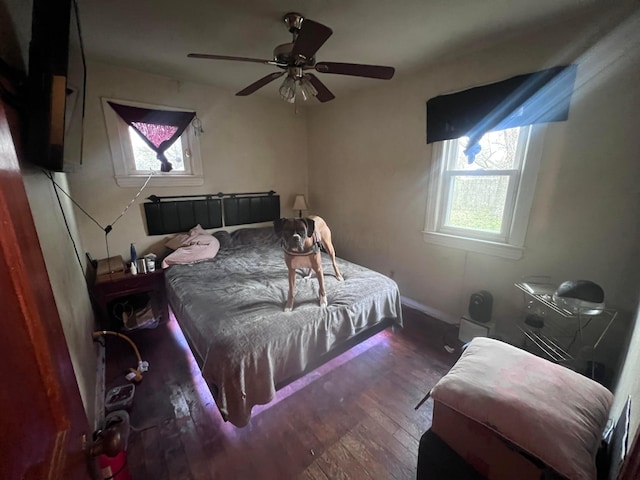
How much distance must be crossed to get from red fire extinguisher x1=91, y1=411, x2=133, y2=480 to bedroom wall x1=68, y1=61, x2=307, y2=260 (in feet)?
7.07

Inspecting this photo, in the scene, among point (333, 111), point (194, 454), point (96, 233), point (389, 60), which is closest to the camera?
point (194, 454)

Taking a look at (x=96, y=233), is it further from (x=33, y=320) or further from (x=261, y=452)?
(x=33, y=320)

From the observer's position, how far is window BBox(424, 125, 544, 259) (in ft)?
6.81

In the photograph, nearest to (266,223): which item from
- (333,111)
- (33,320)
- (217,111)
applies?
(217,111)

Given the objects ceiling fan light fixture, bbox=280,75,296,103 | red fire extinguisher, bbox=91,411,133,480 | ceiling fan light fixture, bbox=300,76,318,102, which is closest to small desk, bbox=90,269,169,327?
red fire extinguisher, bbox=91,411,133,480

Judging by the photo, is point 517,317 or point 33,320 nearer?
point 33,320

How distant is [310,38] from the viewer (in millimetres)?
1326

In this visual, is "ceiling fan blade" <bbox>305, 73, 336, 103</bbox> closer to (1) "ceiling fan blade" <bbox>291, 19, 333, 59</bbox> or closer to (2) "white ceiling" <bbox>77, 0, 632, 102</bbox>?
(1) "ceiling fan blade" <bbox>291, 19, 333, 59</bbox>

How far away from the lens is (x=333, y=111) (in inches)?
140

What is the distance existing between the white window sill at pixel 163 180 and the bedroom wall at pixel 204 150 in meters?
0.05

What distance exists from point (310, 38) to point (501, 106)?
1.70 m

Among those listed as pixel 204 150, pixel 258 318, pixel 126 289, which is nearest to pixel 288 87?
pixel 258 318

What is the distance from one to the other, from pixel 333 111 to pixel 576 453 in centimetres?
375

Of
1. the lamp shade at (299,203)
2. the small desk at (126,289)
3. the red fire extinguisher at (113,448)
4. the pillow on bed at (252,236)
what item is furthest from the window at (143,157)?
the red fire extinguisher at (113,448)
